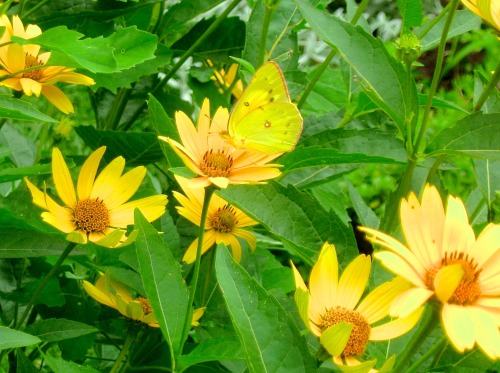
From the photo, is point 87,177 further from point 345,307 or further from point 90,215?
point 345,307

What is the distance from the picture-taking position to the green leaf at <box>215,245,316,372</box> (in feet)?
1.86

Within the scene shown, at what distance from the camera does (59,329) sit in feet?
2.47

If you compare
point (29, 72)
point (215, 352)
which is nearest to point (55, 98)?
point (29, 72)

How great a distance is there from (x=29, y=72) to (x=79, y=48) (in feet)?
0.55

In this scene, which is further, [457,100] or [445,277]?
[457,100]

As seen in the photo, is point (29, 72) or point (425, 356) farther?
point (29, 72)

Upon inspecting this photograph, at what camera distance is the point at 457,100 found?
2.45m

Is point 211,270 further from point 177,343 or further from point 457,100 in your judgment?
point 457,100

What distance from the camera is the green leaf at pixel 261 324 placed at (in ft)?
1.86

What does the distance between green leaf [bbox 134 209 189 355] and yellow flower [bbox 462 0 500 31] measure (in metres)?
0.33

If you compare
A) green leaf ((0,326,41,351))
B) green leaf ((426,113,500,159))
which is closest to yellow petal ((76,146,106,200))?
green leaf ((0,326,41,351))

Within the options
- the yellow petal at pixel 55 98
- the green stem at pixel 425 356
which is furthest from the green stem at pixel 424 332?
the yellow petal at pixel 55 98

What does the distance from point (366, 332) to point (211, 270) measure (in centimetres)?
22

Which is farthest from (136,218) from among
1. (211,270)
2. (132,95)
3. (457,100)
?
(457,100)
